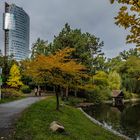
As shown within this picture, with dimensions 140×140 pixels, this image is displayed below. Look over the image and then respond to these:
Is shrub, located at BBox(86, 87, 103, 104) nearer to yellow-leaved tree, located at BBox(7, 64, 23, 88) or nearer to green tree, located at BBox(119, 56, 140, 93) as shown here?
yellow-leaved tree, located at BBox(7, 64, 23, 88)

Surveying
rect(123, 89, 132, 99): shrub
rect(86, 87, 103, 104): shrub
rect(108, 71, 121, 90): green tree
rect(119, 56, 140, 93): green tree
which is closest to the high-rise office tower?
rect(119, 56, 140, 93): green tree

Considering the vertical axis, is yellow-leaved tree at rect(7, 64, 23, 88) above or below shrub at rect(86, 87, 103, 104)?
above

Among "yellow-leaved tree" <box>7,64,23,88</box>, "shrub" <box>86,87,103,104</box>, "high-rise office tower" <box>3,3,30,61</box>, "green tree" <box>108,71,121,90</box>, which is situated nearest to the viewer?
"yellow-leaved tree" <box>7,64,23,88</box>

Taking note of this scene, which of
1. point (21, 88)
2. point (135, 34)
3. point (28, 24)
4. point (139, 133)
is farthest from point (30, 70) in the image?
point (28, 24)

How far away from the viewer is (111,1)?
7.02 m

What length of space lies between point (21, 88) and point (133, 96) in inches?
1569

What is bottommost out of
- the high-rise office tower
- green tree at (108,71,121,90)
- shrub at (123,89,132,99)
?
shrub at (123,89,132,99)

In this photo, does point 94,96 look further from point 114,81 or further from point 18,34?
point 18,34

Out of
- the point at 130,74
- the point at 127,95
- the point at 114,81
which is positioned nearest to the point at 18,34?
the point at 130,74

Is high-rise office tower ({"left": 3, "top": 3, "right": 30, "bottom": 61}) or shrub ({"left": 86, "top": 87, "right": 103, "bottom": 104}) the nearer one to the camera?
shrub ({"left": 86, "top": 87, "right": 103, "bottom": 104})

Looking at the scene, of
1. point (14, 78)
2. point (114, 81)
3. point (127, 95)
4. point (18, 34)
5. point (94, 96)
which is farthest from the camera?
point (18, 34)

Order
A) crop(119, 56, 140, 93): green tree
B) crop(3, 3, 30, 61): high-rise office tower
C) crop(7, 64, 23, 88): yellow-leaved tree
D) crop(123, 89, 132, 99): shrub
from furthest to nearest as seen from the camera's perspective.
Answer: crop(3, 3, 30, 61): high-rise office tower
crop(119, 56, 140, 93): green tree
crop(123, 89, 132, 99): shrub
crop(7, 64, 23, 88): yellow-leaved tree

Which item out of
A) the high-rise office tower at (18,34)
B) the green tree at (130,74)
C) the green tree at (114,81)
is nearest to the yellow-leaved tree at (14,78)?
the green tree at (114,81)

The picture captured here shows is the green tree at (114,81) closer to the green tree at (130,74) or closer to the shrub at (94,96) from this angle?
the green tree at (130,74)
